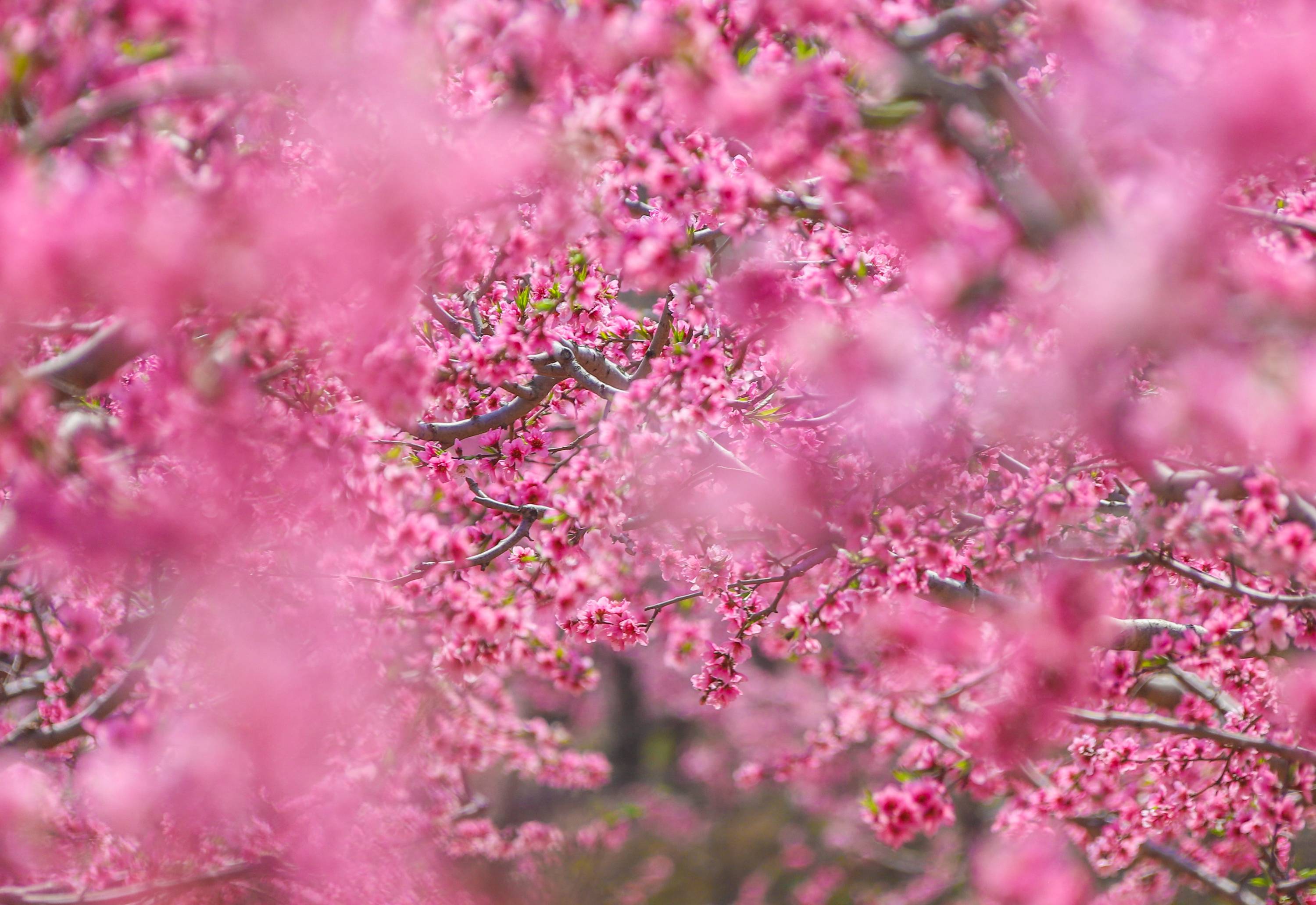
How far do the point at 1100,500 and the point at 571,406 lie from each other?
112 inches

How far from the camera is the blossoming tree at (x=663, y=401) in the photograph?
7.95ft

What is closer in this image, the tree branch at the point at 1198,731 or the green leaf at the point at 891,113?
the green leaf at the point at 891,113

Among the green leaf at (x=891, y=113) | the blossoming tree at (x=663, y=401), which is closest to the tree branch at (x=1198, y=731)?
the blossoming tree at (x=663, y=401)

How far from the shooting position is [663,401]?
12.7ft

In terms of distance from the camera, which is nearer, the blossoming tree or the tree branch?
the blossoming tree

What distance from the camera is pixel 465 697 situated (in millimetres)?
8375

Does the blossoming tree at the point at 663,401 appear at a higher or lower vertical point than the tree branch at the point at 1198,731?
higher

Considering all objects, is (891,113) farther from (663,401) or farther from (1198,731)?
(1198,731)

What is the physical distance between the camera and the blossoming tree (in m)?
2.42

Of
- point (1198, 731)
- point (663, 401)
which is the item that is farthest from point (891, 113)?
point (1198, 731)

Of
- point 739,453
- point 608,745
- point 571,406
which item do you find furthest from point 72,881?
point 608,745

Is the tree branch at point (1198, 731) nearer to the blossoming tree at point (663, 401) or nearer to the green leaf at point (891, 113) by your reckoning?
the blossoming tree at point (663, 401)

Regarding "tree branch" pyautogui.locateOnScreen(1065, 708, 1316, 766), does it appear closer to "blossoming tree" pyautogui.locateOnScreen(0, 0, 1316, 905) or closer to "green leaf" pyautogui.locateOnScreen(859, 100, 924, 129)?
"blossoming tree" pyautogui.locateOnScreen(0, 0, 1316, 905)

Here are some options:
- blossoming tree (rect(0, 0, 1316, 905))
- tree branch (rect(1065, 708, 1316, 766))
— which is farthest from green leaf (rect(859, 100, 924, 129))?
tree branch (rect(1065, 708, 1316, 766))
